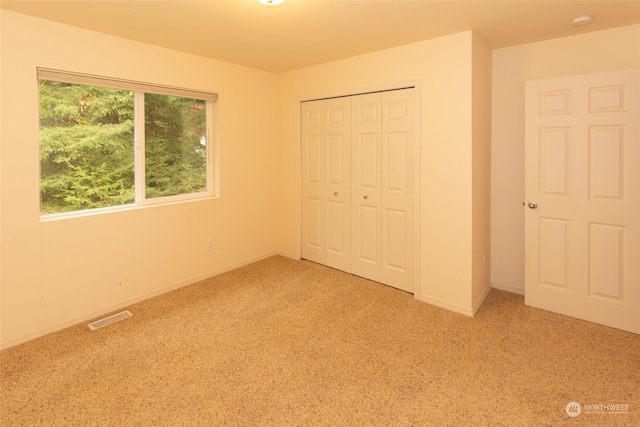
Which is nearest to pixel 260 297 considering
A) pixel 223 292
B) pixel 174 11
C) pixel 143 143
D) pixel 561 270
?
pixel 223 292

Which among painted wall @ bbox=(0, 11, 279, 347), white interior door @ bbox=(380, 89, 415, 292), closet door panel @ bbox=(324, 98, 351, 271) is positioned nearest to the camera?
painted wall @ bbox=(0, 11, 279, 347)

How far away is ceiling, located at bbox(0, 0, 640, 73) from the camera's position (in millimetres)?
2418

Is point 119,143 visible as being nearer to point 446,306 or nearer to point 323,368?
point 323,368

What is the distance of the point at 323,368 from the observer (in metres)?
2.32

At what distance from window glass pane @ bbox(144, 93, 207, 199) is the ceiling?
0.58 meters

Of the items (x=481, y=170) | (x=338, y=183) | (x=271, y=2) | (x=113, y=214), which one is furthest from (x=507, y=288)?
(x=113, y=214)

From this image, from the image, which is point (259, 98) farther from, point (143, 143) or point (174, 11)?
point (174, 11)

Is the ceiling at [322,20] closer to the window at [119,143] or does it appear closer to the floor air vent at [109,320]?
the window at [119,143]

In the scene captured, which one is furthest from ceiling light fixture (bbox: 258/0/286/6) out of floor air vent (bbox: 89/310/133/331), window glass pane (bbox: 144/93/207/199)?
floor air vent (bbox: 89/310/133/331)

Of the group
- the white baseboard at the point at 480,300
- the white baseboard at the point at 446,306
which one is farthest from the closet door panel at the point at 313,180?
the white baseboard at the point at 480,300

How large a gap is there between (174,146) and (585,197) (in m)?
3.73

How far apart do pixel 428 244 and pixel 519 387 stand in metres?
1.40

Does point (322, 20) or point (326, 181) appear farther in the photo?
point (326, 181)

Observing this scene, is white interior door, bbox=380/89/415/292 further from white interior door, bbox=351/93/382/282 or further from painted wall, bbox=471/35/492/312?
painted wall, bbox=471/35/492/312
